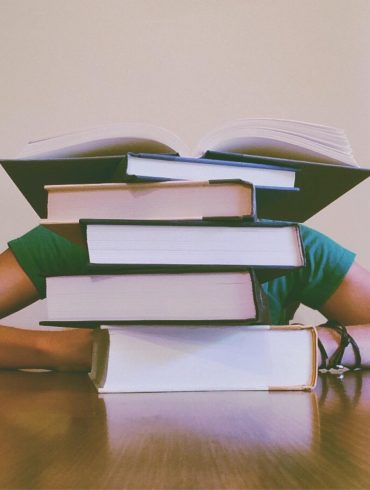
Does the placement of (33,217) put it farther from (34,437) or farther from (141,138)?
(34,437)

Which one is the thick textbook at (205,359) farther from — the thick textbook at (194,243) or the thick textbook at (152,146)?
the thick textbook at (152,146)

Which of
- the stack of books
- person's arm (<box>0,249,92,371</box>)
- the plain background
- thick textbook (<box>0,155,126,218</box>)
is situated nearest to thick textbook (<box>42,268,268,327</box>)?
the stack of books

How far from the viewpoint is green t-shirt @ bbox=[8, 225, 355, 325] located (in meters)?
1.09

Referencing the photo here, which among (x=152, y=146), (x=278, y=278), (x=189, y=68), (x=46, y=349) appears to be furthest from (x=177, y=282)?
(x=189, y=68)

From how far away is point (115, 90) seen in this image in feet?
4.82

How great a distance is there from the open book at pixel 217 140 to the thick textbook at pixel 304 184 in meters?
0.01

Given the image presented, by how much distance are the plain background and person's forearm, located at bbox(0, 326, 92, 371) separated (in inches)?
26.1

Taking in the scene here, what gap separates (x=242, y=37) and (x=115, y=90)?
0.39m

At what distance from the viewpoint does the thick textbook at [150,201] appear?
0.54 meters

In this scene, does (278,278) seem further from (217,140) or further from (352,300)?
(217,140)

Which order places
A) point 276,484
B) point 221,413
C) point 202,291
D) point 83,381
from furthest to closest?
point 83,381
point 202,291
point 221,413
point 276,484

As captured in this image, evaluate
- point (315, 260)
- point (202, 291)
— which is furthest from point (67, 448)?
point (315, 260)

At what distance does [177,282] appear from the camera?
532 millimetres

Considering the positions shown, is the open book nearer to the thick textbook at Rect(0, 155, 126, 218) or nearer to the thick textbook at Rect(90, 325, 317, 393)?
the thick textbook at Rect(0, 155, 126, 218)
